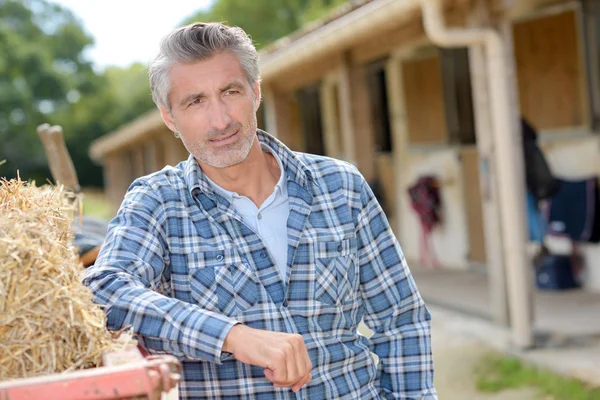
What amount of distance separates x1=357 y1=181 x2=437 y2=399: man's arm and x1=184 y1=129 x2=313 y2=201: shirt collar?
0.16m

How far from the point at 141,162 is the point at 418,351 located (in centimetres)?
1951

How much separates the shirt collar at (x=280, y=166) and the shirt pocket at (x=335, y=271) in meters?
0.18

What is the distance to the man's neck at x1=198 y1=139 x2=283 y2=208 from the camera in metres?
2.05

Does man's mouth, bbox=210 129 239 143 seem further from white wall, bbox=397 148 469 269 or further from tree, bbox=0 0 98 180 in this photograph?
tree, bbox=0 0 98 180

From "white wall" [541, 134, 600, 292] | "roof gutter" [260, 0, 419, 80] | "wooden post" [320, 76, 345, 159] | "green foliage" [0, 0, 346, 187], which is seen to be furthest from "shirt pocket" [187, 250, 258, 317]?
"green foliage" [0, 0, 346, 187]

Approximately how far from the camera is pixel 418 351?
2092 millimetres

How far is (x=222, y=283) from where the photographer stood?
1897mm

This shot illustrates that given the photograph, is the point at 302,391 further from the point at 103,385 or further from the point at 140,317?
the point at 103,385

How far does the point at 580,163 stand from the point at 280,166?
518 centimetres

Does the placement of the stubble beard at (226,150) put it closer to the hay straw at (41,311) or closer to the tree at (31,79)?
the hay straw at (41,311)

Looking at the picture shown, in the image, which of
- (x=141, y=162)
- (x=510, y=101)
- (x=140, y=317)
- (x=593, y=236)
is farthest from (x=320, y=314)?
(x=141, y=162)

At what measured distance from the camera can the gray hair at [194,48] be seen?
1.91m

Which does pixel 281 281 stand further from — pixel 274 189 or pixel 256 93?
pixel 256 93

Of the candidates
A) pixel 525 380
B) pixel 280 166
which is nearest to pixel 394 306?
pixel 280 166
